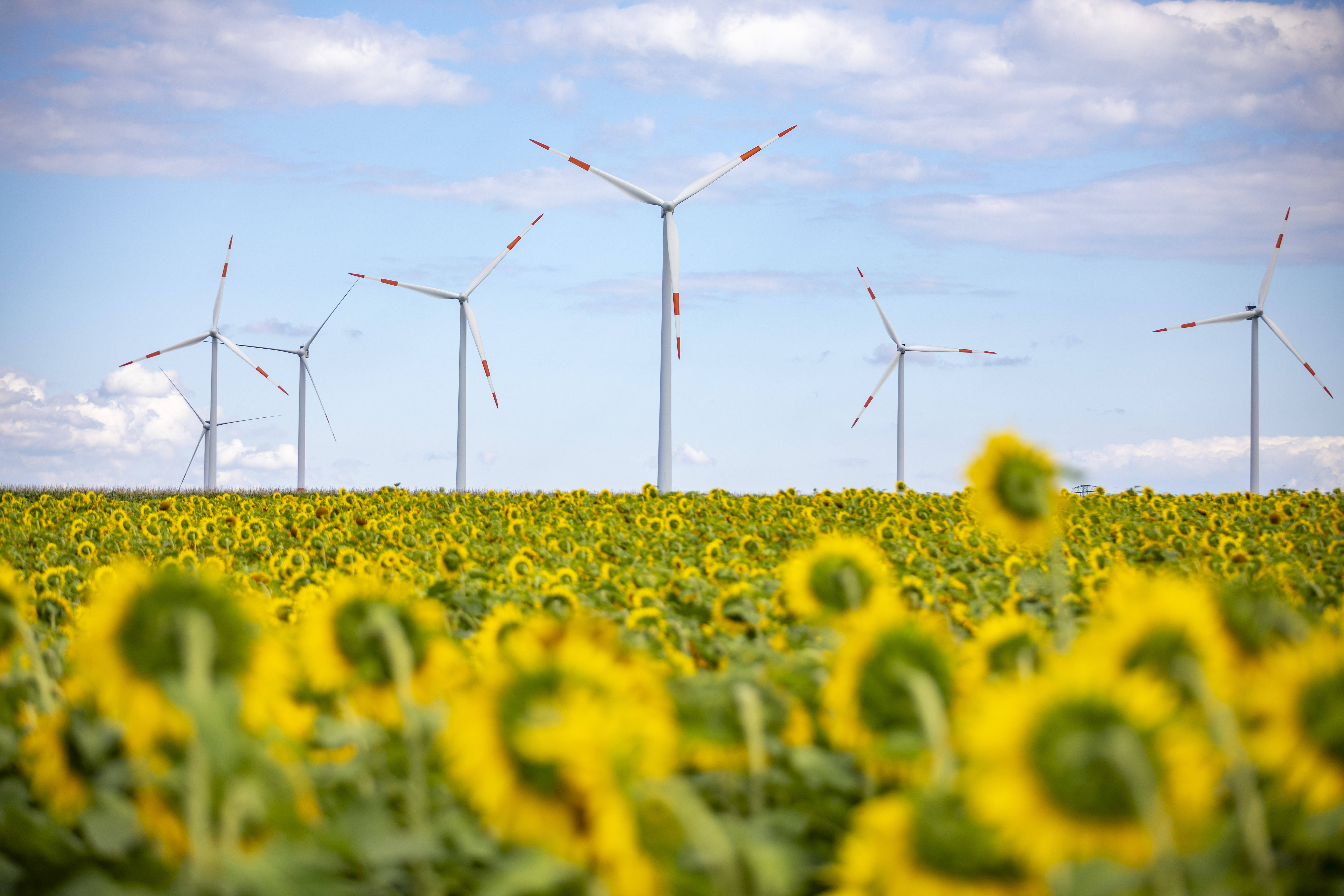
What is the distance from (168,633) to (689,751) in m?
1.23

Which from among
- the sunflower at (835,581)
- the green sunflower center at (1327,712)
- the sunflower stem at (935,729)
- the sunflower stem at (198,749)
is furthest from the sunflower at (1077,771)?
the sunflower at (835,581)

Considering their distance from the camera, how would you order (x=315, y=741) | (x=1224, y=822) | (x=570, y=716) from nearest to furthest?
1. (x=570, y=716)
2. (x=1224, y=822)
3. (x=315, y=741)

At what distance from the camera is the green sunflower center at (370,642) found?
2.55 meters

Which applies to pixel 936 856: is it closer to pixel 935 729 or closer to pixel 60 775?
pixel 935 729

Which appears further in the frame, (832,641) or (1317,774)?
(832,641)

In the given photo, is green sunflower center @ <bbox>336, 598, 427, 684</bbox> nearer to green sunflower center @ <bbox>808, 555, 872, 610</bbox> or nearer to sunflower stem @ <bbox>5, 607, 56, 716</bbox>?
sunflower stem @ <bbox>5, 607, 56, 716</bbox>

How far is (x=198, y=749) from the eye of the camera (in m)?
1.80

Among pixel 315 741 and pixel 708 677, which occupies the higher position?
pixel 708 677

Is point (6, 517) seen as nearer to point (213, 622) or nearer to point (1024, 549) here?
point (1024, 549)

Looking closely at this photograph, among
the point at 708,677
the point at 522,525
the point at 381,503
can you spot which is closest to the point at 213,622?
the point at 708,677

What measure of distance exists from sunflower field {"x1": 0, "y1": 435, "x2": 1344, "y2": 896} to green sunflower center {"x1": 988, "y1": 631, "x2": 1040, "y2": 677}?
0.04ft

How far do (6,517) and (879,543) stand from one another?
17.7 m

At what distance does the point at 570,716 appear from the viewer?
5.97 feet

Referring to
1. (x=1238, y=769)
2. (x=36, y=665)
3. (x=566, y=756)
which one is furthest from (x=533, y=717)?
(x=36, y=665)
